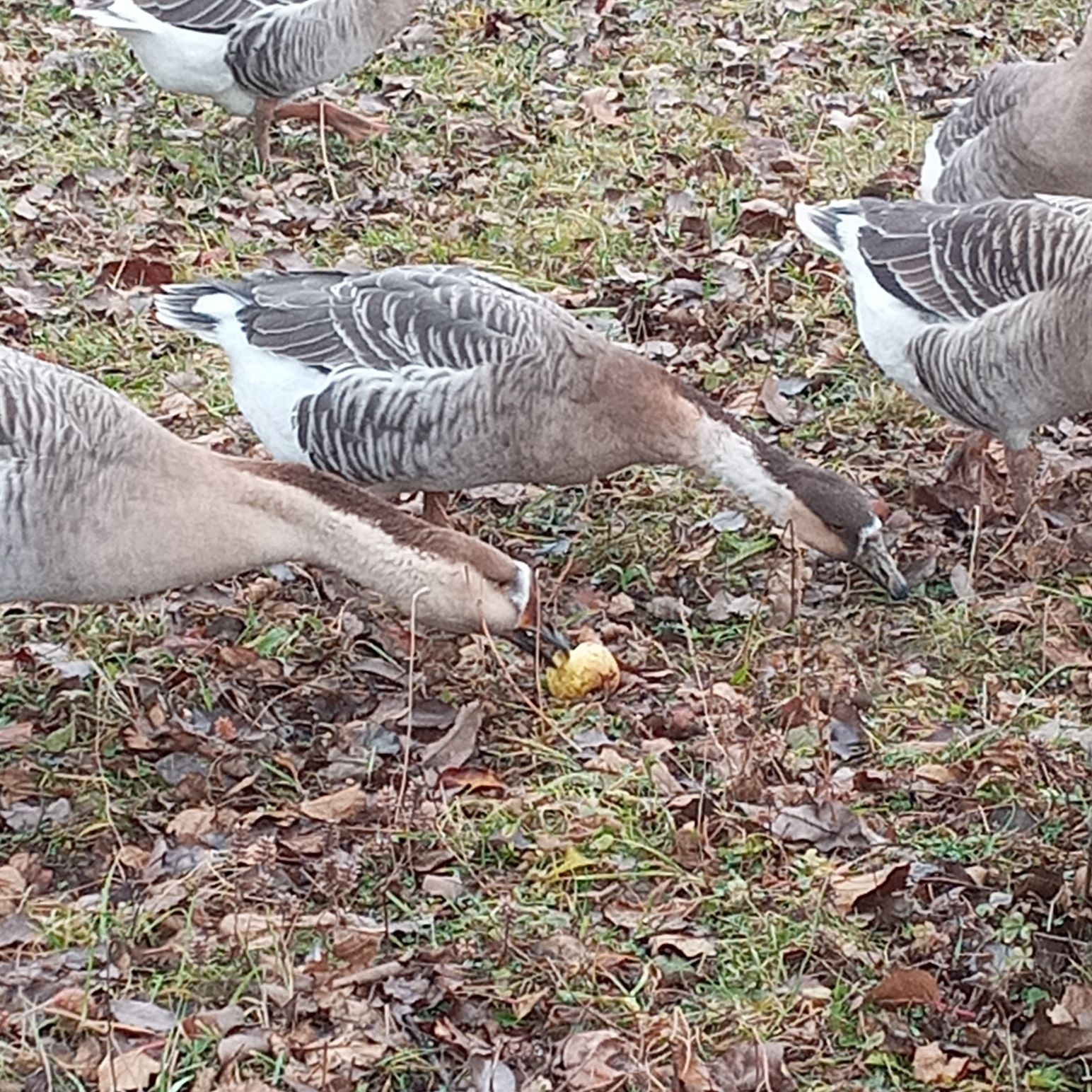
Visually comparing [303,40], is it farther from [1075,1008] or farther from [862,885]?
[1075,1008]

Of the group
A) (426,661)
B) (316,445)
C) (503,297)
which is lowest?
(426,661)

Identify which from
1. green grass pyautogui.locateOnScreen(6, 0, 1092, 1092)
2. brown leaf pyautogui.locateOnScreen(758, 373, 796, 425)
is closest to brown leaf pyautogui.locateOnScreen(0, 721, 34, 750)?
green grass pyautogui.locateOnScreen(6, 0, 1092, 1092)

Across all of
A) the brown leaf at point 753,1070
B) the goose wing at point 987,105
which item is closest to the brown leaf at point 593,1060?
the brown leaf at point 753,1070

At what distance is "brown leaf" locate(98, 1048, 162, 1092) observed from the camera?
3.96 meters

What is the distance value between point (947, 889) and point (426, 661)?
1996mm

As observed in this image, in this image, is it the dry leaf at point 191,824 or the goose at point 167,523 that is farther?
the dry leaf at point 191,824

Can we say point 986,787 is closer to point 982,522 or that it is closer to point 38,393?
point 982,522

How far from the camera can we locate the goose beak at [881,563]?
593 centimetres

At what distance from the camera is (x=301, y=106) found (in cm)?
986

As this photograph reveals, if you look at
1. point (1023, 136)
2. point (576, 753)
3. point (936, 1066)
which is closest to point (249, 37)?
point (1023, 136)

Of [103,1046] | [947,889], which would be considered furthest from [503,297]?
[103,1046]

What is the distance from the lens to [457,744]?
532 cm

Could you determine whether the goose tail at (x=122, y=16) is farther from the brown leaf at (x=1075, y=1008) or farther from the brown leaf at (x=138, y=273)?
the brown leaf at (x=1075, y=1008)

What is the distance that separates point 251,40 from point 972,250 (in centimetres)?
456
